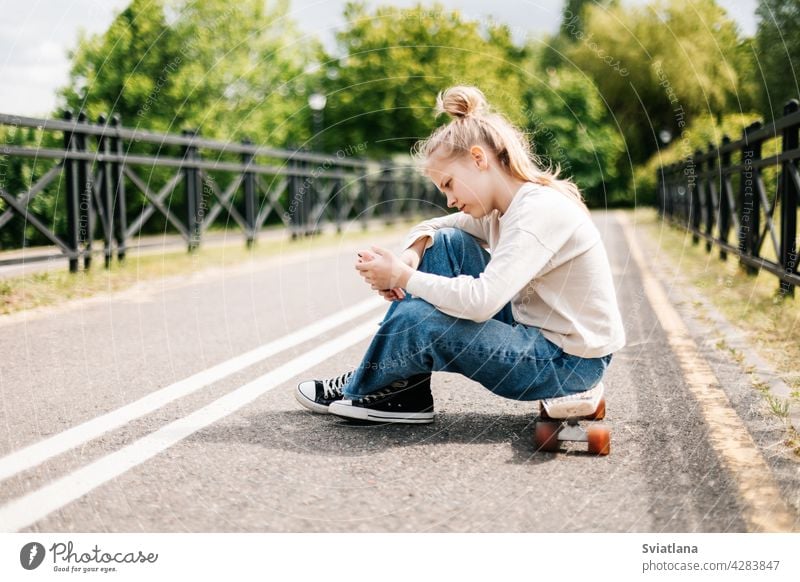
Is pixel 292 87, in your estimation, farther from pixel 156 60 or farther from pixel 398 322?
pixel 398 322

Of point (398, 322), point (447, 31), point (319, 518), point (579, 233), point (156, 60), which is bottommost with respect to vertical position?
point (319, 518)

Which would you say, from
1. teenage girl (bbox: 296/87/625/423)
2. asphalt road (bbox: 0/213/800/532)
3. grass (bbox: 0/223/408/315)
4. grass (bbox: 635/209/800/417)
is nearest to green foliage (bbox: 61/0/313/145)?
grass (bbox: 0/223/408/315)

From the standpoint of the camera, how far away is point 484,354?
304 centimetres

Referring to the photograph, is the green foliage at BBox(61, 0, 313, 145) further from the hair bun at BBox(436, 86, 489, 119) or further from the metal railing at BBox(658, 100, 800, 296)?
the hair bun at BBox(436, 86, 489, 119)

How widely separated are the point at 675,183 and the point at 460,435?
12799 millimetres

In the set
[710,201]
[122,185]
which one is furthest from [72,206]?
[710,201]

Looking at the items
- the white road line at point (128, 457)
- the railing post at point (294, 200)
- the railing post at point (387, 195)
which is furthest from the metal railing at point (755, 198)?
the railing post at point (387, 195)

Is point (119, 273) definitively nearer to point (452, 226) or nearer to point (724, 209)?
point (452, 226)

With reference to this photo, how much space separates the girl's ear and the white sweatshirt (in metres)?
0.15

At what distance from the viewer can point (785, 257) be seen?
5762mm

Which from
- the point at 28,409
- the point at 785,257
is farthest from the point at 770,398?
the point at 28,409

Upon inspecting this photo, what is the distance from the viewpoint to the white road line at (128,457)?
244 centimetres

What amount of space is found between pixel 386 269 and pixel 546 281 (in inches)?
22.1

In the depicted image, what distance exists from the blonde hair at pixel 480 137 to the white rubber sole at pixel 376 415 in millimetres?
935
